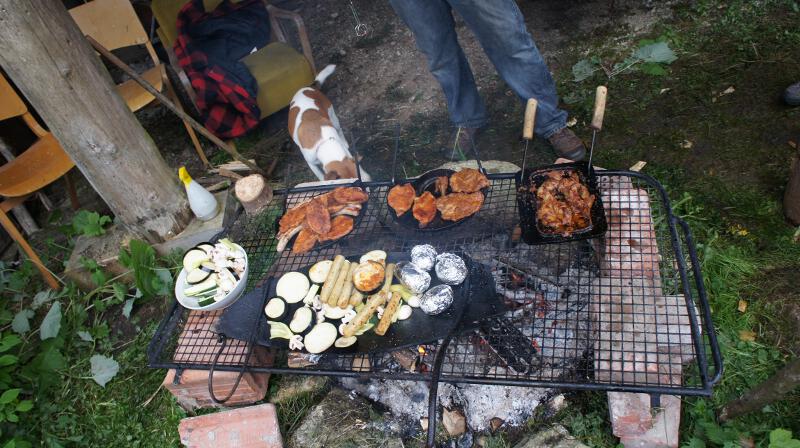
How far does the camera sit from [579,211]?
337cm

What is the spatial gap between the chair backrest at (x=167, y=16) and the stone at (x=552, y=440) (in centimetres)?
602

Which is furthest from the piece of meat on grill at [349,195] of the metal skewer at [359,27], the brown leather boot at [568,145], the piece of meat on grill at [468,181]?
the metal skewer at [359,27]

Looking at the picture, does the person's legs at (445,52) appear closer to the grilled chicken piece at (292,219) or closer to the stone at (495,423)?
the grilled chicken piece at (292,219)

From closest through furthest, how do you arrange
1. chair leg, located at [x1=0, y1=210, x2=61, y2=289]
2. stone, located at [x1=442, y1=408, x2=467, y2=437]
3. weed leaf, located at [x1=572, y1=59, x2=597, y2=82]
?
stone, located at [x1=442, y1=408, x2=467, y2=437] → chair leg, located at [x1=0, y1=210, x2=61, y2=289] → weed leaf, located at [x1=572, y1=59, x2=597, y2=82]

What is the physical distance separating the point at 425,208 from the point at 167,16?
4.70 m

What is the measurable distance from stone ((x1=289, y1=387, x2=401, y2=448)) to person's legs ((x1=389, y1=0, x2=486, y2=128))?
3006 millimetres

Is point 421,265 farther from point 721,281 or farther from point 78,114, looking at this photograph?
point 78,114

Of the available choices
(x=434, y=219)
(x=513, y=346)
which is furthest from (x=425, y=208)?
(x=513, y=346)

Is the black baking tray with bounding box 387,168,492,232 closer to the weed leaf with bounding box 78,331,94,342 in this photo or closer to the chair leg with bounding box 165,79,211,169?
the weed leaf with bounding box 78,331,94,342

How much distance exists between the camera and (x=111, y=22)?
242 inches

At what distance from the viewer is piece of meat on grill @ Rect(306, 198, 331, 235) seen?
3.79m

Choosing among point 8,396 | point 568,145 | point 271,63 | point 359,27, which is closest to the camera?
point 8,396

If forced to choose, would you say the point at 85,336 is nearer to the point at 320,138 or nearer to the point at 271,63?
the point at 320,138

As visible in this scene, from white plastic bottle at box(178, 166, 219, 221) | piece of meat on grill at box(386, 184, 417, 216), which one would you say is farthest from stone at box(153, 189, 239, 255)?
piece of meat on grill at box(386, 184, 417, 216)
